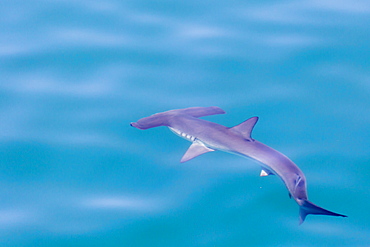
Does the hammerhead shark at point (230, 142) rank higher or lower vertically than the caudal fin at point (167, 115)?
lower

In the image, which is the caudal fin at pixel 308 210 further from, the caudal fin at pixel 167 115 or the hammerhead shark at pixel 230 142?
the caudal fin at pixel 167 115

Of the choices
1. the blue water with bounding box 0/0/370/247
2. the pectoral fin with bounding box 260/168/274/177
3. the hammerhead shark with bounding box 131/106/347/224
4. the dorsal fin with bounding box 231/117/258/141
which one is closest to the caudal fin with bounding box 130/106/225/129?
the hammerhead shark with bounding box 131/106/347/224

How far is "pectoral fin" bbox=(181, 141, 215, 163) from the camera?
272 inches

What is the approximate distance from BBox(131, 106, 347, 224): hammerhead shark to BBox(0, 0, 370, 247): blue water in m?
0.18

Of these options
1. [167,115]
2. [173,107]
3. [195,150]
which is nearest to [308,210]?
[195,150]

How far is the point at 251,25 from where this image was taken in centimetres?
1020

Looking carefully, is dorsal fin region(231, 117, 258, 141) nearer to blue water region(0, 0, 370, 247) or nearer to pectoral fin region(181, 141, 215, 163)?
blue water region(0, 0, 370, 247)

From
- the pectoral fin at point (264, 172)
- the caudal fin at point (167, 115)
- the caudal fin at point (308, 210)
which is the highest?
the caudal fin at point (167, 115)

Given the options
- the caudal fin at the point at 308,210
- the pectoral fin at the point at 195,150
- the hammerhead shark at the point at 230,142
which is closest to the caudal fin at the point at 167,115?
the hammerhead shark at the point at 230,142

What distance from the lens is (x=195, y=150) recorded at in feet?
23.1

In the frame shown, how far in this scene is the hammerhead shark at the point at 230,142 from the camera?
19.6 feet

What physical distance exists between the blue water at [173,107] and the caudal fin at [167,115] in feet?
0.47

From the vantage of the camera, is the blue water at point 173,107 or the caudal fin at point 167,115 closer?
the blue water at point 173,107

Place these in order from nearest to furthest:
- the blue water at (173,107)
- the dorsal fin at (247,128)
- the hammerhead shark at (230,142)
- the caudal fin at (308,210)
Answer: the caudal fin at (308,210), the hammerhead shark at (230,142), the blue water at (173,107), the dorsal fin at (247,128)
